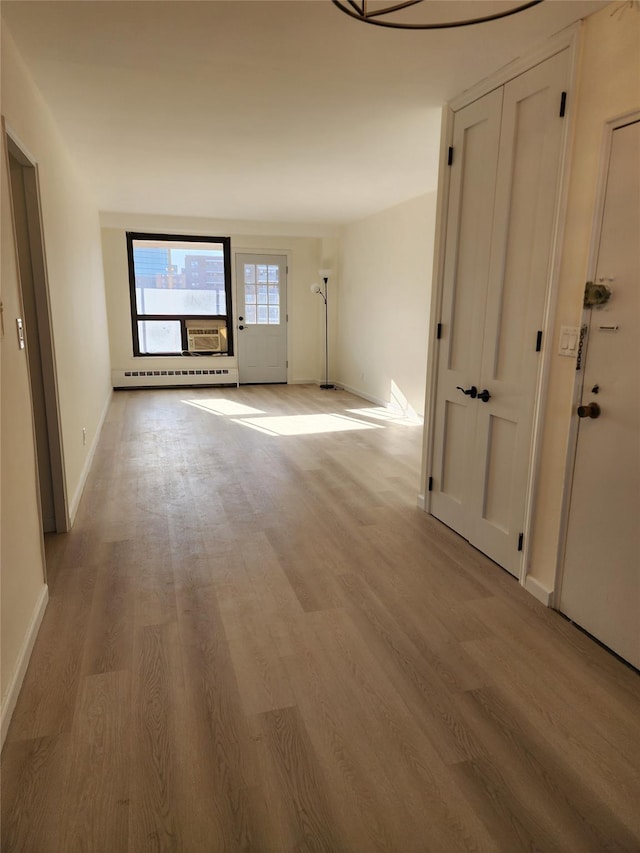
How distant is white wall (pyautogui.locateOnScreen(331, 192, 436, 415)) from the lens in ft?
19.3

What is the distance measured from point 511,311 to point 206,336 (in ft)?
21.6

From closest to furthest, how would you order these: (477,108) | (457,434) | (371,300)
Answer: (477,108) → (457,434) → (371,300)

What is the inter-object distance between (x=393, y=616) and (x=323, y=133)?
321 centimetres

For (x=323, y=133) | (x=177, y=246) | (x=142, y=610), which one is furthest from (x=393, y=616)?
(x=177, y=246)

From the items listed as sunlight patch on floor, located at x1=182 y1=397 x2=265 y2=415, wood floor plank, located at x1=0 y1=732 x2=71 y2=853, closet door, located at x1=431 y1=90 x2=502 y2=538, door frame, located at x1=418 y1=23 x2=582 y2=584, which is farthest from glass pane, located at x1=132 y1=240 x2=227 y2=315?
wood floor plank, located at x1=0 y1=732 x2=71 y2=853

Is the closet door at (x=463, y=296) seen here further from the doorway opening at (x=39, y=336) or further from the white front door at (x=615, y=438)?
the doorway opening at (x=39, y=336)

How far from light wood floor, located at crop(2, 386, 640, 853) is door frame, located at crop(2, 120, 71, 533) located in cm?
26

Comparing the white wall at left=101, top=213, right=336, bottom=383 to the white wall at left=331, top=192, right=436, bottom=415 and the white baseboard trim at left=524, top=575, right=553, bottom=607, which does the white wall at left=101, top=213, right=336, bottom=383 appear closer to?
the white wall at left=331, top=192, right=436, bottom=415

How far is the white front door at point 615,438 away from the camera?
1.92 metres

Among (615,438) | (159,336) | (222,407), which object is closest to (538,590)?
(615,438)

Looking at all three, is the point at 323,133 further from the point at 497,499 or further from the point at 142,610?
the point at 142,610

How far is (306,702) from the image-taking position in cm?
181

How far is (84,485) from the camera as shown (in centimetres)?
387

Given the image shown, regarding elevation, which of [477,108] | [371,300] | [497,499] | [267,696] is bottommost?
[267,696]
